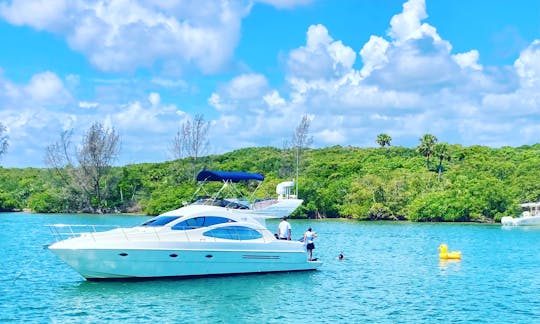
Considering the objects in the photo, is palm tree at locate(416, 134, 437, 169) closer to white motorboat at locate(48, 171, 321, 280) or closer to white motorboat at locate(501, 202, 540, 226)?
white motorboat at locate(501, 202, 540, 226)

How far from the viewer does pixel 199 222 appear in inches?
Answer: 1065

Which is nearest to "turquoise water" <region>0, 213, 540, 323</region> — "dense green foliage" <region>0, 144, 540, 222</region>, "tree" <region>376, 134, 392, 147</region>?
"dense green foliage" <region>0, 144, 540, 222</region>

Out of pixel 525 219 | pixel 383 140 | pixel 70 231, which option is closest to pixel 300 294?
pixel 70 231

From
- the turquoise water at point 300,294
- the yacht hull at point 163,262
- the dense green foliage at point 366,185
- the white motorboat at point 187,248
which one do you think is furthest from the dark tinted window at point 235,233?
the dense green foliage at point 366,185

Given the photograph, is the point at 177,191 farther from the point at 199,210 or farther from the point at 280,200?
the point at 199,210

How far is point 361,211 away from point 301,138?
16.8 m

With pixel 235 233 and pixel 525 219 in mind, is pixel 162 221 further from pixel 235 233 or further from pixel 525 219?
pixel 525 219

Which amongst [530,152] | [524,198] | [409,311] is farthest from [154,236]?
[530,152]

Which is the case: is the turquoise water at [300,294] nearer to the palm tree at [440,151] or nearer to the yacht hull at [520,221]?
the yacht hull at [520,221]

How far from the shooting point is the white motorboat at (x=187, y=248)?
81.7 feet

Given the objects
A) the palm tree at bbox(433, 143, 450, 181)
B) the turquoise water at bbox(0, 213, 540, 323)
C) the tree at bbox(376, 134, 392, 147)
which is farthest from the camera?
the tree at bbox(376, 134, 392, 147)

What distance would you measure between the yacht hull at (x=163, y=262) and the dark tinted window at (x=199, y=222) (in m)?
1.03

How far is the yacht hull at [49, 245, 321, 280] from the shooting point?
24797mm

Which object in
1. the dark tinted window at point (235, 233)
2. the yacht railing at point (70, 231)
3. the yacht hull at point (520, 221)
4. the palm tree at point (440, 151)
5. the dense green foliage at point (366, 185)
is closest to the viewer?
the yacht railing at point (70, 231)
